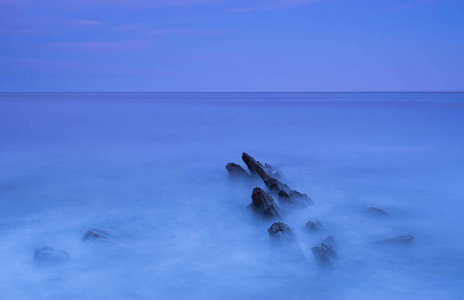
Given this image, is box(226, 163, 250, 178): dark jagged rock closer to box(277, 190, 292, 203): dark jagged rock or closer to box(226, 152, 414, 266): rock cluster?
box(226, 152, 414, 266): rock cluster

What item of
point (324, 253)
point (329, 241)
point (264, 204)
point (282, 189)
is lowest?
point (324, 253)

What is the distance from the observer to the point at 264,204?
697 cm

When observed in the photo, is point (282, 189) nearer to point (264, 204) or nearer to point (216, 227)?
point (264, 204)

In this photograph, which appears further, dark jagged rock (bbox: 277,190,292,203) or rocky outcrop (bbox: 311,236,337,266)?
dark jagged rock (bbox: 277,190,292,203)

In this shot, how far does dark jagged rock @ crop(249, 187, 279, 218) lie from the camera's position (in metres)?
6.88

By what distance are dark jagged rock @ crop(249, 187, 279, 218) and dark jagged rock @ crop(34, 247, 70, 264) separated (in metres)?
3.18

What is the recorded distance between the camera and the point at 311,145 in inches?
667

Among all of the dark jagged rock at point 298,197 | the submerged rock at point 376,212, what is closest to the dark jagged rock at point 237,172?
the dark jagged rock at point 298,197

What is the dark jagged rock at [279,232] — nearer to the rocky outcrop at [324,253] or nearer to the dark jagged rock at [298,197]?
the rocky outcrop at [324,253]

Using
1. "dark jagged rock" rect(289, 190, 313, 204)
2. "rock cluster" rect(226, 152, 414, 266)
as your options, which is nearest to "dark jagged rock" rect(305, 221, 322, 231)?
"rock cluster" rect(226, 152, 414, 266)

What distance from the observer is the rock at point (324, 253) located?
17.9ft

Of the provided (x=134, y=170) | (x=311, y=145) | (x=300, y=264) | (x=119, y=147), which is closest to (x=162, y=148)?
(x=119, y=147)

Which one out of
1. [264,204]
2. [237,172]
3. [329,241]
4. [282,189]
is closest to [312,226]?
[329,241]

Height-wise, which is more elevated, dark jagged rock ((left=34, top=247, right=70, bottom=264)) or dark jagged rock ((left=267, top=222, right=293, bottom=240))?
dark jagged rock ((left=267, top=222, right=293, bottom=240))
